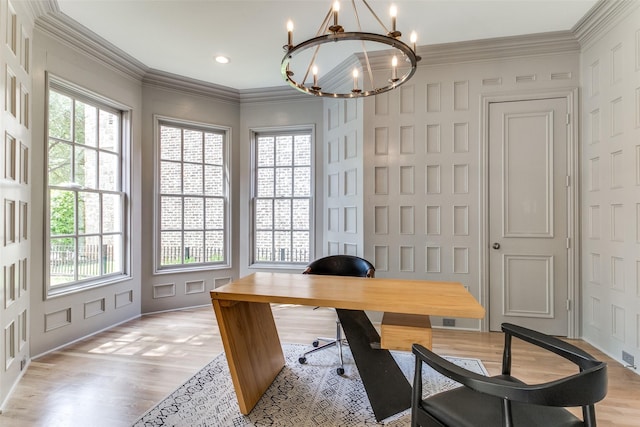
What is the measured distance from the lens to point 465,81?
3391 millimetres

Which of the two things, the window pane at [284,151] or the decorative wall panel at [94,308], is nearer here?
the decorative wall panel at [94,308]

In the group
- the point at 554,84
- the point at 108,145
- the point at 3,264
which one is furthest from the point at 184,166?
the point at 554,84

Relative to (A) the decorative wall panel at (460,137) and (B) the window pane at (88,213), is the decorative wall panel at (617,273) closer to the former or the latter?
(A) the decorative wall panel at (460,137)

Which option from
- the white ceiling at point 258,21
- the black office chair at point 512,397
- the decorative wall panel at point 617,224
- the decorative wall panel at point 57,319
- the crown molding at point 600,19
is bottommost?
the decorative wall panel at point 57,319

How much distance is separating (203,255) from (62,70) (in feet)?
8.09

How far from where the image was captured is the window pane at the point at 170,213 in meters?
4.10

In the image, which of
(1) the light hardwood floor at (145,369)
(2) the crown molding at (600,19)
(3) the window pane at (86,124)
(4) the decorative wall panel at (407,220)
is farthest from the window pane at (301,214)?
(2) the crown molding at (600,19)

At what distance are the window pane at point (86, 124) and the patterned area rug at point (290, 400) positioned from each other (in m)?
2.58

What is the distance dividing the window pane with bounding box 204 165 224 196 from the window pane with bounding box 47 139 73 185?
153cm

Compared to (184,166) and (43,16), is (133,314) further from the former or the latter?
(43,16)

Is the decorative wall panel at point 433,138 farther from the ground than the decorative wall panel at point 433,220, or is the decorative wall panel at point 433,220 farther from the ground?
the decorative wall panel at point 433,138

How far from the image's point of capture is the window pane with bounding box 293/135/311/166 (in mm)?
4449

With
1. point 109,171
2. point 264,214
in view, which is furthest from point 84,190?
point 264,214

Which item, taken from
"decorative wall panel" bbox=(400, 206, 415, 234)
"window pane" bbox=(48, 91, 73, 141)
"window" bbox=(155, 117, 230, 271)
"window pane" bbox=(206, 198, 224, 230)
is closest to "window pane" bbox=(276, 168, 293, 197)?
"window" bbox=(155, 117, 230, 271)
